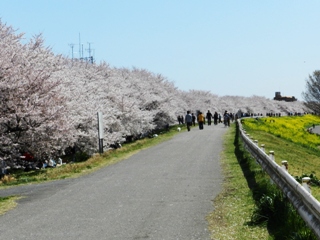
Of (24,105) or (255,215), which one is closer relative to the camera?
(255,215)

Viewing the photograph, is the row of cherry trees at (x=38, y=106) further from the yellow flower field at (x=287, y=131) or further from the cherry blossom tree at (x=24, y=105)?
the yellow flower field at (x=287, y=131)

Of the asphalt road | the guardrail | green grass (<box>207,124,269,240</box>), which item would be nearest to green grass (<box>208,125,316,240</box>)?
green grass (<box>207,124,269,240</box>)

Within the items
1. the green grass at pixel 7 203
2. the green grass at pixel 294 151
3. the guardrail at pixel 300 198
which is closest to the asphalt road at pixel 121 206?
the green grass at pixel 7 203

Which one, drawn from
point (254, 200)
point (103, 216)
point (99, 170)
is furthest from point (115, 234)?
point (99, 170)

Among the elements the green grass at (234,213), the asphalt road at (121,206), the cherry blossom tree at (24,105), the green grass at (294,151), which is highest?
the cherry blossom tree at (24,105)

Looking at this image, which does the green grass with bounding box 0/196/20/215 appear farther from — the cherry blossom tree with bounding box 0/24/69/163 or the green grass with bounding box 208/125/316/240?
the cherry blossom tree with bounding box 0/24/69/163

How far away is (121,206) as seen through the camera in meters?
9.73

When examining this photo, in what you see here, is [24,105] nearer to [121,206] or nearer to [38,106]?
[38,106]

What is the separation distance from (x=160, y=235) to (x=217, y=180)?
20.4ft

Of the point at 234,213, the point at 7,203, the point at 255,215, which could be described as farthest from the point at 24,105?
the point at 255,215

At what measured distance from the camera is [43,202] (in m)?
10.7

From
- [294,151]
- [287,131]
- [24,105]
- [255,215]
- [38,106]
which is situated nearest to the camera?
[255,215]

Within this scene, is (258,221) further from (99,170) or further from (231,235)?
(99,170)

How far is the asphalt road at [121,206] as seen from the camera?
763 centimetres
